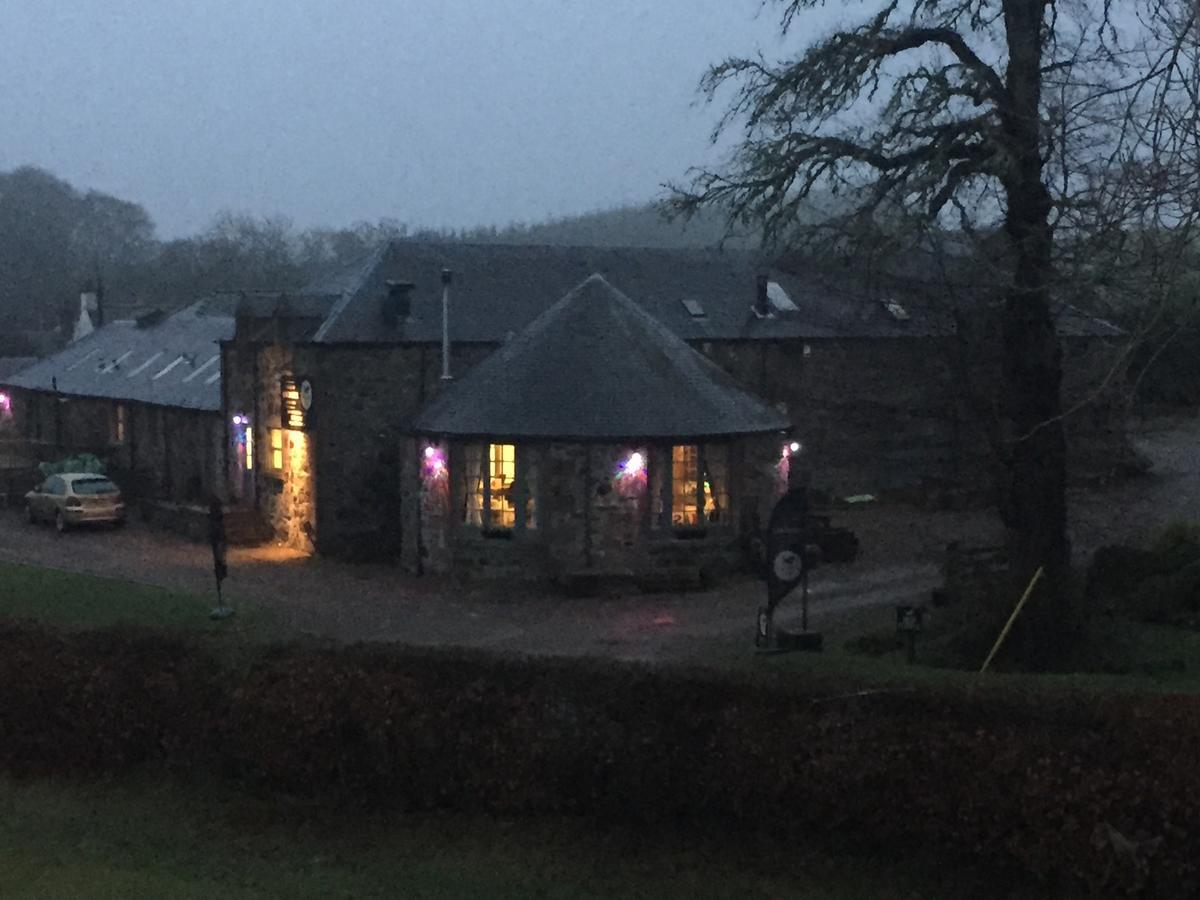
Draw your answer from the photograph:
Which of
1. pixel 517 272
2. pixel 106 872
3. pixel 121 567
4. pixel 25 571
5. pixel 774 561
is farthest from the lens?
pixel 517 272

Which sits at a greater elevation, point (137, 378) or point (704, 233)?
point (704, 233)

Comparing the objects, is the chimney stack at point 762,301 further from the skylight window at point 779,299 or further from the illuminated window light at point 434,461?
the illuminated window light at point 434,461

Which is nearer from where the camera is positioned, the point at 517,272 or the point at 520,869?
the point at 520,869

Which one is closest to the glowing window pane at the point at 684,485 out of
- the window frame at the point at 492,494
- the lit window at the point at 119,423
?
the window frame at the point at 492,494

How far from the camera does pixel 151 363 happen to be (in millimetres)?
43250

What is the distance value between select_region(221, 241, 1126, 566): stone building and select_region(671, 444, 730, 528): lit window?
2567 mm

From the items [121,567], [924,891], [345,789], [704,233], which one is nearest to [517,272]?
[121,567]

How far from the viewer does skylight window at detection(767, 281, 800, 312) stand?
1578 inches

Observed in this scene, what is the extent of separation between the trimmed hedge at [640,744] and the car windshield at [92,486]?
73.8ft

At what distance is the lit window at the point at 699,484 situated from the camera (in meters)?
28.4

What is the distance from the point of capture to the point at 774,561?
19484 mm

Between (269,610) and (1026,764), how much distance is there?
17.1 metres

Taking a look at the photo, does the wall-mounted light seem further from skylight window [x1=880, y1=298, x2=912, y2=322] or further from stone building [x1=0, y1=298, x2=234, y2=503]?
skylight window [x1=880, y1=298, x2=912, y2=322]

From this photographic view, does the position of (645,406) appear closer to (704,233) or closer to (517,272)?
(517,272)
